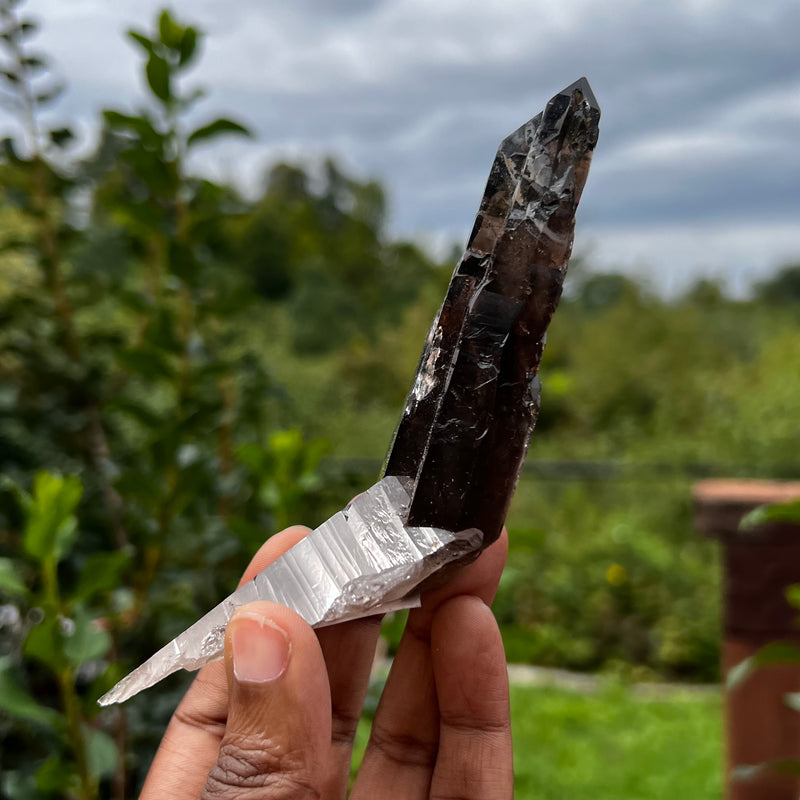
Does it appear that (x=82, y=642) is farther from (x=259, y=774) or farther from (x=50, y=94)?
(x=50, y=94)

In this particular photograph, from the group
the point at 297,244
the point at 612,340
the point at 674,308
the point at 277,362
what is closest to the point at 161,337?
the point at 277,362

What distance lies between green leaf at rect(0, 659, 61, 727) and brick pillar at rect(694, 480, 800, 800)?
246 cm

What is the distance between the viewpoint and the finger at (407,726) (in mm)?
1290

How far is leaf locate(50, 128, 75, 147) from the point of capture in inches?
86.6

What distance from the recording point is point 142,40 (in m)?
1.85

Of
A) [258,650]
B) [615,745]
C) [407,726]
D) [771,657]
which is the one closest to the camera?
[258,650]

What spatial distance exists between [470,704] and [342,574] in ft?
1.18

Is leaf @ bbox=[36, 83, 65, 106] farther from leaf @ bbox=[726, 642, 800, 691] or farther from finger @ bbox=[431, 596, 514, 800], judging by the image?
leaf @ bbox=[726, 642, 800, 691]

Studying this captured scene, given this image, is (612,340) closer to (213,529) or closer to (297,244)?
(297,244)

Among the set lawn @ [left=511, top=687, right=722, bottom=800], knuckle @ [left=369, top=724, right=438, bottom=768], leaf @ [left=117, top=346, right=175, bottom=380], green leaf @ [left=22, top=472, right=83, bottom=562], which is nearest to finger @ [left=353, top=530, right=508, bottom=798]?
knuckle @ [left=369, top=724, right=438, bottom=768]

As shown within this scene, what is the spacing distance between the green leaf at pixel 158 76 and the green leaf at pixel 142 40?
2 cm

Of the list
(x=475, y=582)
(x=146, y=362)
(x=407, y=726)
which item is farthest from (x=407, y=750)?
(x=146, y=362)

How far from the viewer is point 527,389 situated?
3.49 ft

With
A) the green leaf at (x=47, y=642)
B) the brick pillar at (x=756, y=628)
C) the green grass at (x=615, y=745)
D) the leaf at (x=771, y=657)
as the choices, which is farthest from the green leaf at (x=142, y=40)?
the green grass at (x=615, y=745)
